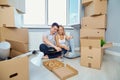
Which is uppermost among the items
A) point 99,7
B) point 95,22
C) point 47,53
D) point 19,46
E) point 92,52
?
point 99,7

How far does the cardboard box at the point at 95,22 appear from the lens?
273 cm

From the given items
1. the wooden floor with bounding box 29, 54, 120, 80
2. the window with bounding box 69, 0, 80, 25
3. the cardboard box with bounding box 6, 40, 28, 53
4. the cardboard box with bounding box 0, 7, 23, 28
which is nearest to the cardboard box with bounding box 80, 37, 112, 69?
the wooden floor with bounding box 29, 54, 120, 80

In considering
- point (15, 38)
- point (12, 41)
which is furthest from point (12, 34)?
point (12, 41)

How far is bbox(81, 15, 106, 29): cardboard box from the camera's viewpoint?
107 inches

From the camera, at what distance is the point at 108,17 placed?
2846 millimetres

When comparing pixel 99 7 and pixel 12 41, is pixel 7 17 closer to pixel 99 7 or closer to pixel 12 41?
pixel 12 41

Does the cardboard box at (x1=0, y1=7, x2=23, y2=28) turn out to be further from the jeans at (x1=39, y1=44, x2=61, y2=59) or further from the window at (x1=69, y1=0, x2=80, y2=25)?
the window at (x1=69, y1=0, x2=80, y2=25)

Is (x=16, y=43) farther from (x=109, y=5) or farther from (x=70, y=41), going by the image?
(x=109, y=5)

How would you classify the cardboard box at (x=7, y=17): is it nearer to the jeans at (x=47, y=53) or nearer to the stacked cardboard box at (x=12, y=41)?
the stacked cardboard box at (x=12, y=41)

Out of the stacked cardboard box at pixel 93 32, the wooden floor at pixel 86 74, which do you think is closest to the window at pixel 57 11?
the stacked cardboard box at pixel 93 32

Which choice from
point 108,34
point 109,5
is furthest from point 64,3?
point 108,34

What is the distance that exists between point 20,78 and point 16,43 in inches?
24.7

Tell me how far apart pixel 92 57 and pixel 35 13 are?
7.90 ft

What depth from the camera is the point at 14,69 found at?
3.50 ft
